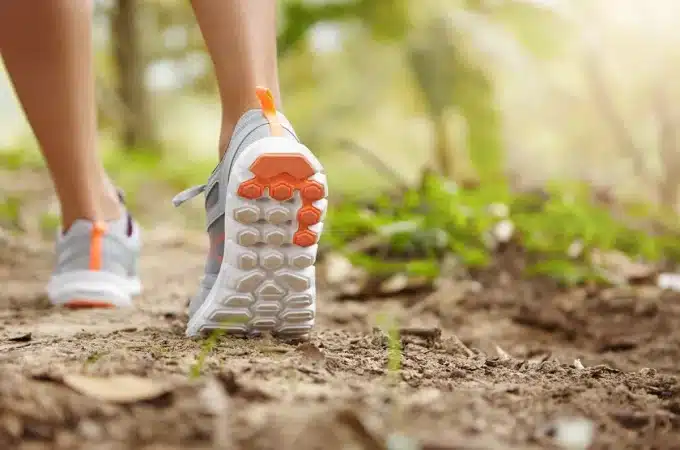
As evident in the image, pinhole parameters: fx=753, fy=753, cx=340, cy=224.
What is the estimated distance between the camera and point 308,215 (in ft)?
3.65

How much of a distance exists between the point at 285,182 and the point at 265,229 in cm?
8

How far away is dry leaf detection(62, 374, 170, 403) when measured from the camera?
75 cm

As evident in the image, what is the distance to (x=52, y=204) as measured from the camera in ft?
12.2

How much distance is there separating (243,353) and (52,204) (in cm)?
298

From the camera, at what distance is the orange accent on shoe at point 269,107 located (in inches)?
45.5

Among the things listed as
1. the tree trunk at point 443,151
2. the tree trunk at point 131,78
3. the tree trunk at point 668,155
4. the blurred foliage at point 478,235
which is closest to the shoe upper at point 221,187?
the blurred foliage at point 478,235

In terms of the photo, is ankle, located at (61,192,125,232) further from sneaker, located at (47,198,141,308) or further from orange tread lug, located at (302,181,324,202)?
orange tread lug, located at (302,181,324,202)

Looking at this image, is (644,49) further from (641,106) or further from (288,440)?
(288,440)

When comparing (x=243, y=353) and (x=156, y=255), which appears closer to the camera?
(x=243, y=353)

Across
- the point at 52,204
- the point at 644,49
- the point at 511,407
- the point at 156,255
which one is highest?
the point at 644,49

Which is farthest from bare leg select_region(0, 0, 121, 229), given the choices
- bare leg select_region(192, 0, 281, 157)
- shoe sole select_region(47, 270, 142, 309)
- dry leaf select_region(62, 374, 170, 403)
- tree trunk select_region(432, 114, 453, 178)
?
tree trunk select_region(432, 114, 453, 178)

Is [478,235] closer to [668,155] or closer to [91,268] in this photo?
[91,268]

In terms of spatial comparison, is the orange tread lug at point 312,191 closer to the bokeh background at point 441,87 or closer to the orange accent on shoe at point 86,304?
the orange accent on shoe at point 86,304

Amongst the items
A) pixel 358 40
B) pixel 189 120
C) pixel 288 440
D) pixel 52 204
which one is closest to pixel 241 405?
pixel 288 440
